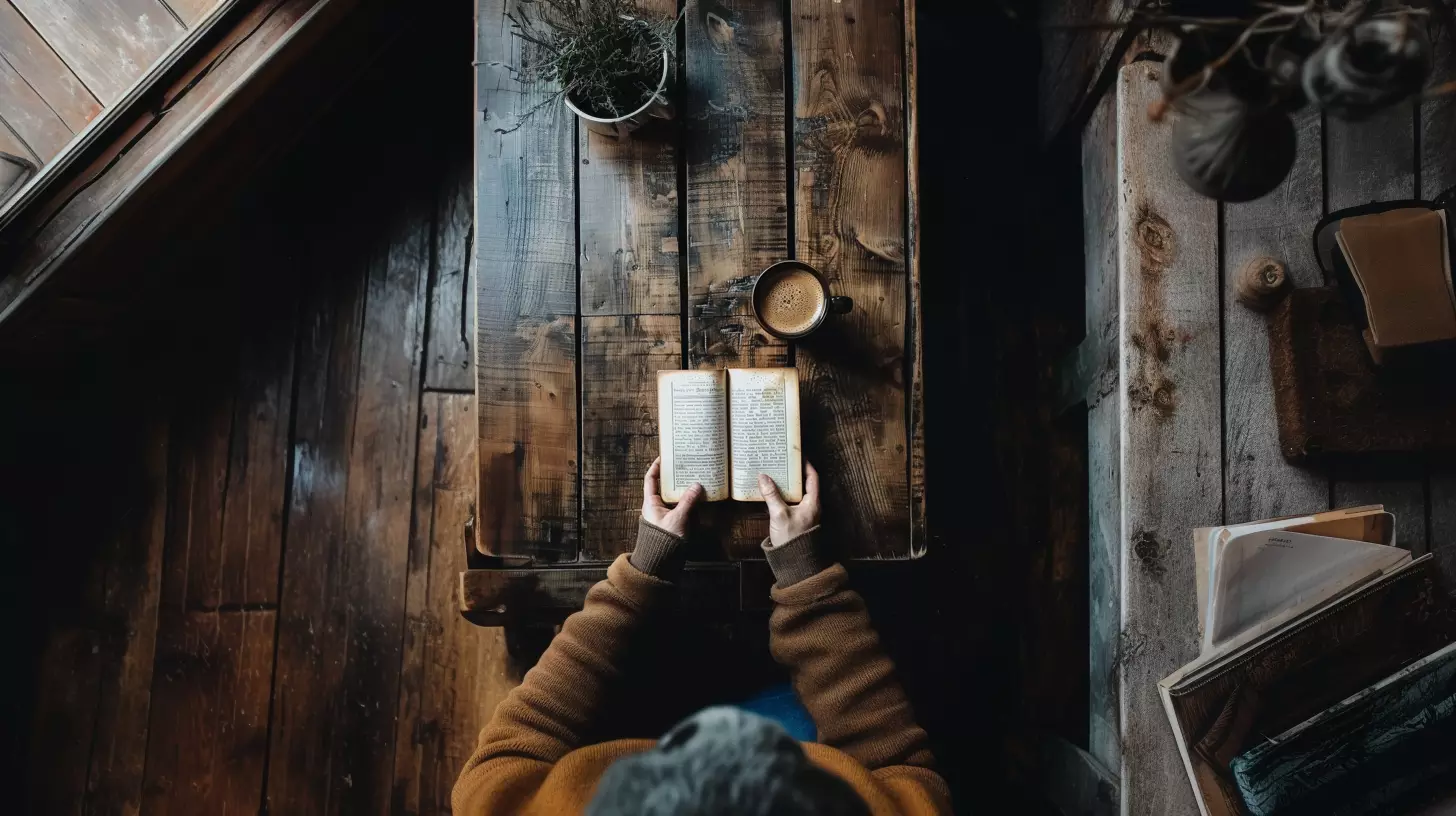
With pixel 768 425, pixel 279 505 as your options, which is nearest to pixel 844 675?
pixel 768 425

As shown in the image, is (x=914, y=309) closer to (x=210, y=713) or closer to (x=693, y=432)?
(x=693, y=432)

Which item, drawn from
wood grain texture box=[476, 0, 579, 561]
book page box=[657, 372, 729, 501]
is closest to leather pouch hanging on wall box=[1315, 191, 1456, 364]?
book page box=[657, 372, 729, 501]

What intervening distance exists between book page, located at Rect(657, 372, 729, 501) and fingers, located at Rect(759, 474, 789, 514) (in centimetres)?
7

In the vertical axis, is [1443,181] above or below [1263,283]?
above

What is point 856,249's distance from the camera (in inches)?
51.7

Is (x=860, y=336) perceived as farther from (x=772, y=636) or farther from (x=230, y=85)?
(x=230, y=85)

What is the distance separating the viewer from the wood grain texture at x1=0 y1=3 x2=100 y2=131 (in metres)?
1.49

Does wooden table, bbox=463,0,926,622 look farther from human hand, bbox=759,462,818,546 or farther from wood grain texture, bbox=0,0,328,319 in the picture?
wood grain texture, bbox=0,0,328,319

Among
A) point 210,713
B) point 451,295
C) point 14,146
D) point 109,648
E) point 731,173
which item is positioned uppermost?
point 14,146

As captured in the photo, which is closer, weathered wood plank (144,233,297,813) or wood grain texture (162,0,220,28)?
wood grain texture (162,0,220,28)

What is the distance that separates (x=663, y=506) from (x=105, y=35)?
4.50 ft

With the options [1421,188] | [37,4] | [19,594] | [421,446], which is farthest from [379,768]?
[1421,188]

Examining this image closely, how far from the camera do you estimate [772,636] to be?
4.28ft

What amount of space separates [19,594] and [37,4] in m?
1.30
